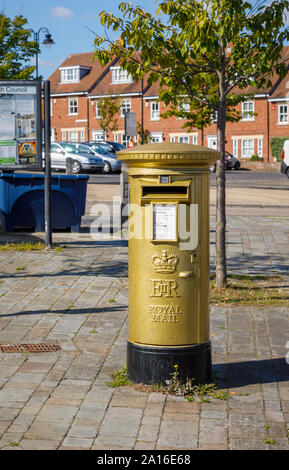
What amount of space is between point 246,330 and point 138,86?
163ft

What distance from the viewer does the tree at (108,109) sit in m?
52.6

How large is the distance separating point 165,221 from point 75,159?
1190 inches

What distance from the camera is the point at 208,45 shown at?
24.8 feet

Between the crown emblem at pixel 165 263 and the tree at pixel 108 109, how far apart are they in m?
48.5

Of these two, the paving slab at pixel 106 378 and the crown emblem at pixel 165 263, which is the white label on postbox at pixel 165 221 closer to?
the crown emblem at pixel 165 263

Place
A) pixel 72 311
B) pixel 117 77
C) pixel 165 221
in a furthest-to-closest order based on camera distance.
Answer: pixel 117 77 < pixel 72 311 < pixel 165 221

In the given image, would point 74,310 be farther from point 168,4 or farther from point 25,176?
point 25,176

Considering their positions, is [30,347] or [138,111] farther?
[138,111]

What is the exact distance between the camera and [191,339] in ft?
16.6

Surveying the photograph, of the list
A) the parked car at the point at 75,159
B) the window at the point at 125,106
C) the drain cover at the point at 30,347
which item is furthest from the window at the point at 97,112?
the drain cover at the point at 30,347

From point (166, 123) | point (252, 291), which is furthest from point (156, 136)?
point (252, 291)

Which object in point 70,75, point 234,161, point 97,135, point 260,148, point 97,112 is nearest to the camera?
point 234,161
